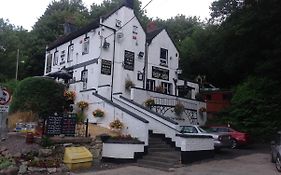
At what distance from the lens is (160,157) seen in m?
16.5

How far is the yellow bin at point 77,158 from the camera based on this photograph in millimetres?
14234

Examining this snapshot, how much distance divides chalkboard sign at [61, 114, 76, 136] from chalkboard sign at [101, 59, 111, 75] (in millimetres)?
10667

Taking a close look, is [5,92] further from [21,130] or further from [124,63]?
[124,63]

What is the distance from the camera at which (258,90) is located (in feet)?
92.2

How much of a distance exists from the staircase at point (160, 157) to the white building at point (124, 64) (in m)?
4.11

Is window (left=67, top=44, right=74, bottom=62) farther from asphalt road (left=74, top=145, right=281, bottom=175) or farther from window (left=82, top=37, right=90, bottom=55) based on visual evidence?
asphalt road (left=74, top=145, right=281, bottom=175)

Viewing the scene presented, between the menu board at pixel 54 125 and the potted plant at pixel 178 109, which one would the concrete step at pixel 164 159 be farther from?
the potted plant at pixel 178 109

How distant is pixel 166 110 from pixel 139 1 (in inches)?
995

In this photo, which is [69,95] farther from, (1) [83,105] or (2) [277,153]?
(2) [277,153]

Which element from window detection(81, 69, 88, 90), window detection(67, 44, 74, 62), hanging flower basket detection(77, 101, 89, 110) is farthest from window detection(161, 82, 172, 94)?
hanging flower basket detection(77, 101, 89, 110)

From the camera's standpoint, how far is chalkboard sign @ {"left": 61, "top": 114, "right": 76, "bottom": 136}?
1622 centimetres

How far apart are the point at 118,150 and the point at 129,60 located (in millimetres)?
13825

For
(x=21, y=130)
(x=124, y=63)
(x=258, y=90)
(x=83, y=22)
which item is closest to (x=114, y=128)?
(x=21, y=130)

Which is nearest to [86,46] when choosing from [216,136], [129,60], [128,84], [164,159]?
[129,60]
